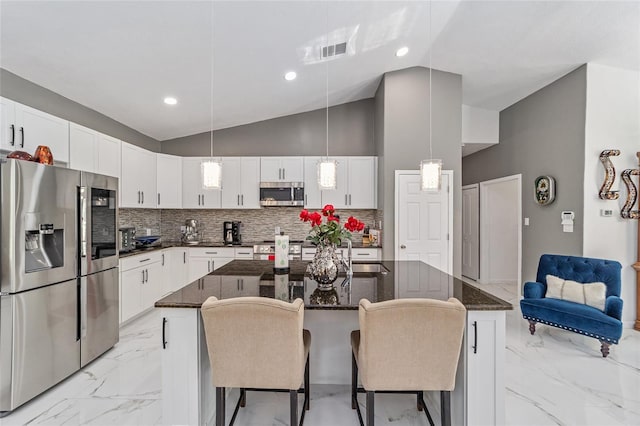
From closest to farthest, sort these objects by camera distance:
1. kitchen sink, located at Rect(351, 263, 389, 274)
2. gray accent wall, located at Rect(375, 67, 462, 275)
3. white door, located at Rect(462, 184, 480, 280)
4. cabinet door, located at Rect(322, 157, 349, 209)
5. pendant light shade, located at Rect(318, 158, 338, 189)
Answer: kitchen sink, located at Rect(351, 263, 389, 274) < pendant light shade, located at Rect(318, 158, 338, 189) < gray accent wall, located at Rect(375, 67, 462, 275) < cabinet door, located at Rect(322, 157, 349, 209) < white door, located at Rect(462, 184, 480, 280)

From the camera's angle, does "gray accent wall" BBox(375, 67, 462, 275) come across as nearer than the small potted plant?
No

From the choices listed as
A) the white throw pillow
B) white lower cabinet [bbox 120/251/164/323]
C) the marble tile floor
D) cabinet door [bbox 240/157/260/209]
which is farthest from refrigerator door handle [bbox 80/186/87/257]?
the white throw pillow

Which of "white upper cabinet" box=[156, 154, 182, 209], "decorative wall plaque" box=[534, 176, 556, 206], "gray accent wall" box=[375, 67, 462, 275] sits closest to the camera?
"decorative wall plaque" box=[534, 176, 556, 206]

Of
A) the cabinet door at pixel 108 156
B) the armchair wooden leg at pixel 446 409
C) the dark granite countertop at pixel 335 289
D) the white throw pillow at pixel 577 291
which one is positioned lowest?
the armchair wooden leg at pixel 446 409

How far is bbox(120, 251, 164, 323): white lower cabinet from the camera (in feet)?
11.9

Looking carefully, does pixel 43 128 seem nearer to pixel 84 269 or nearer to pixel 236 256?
pixel 84 269

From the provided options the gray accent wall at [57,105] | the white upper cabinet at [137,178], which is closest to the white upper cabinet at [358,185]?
the white upper cabinet at [137,178]

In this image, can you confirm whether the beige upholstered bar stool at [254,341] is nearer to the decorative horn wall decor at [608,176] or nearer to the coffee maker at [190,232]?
the coffee maker at [190,232]

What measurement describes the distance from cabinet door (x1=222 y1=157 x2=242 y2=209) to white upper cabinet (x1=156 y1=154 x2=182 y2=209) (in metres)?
0.73

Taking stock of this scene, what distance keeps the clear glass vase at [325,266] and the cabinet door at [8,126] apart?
266 cm

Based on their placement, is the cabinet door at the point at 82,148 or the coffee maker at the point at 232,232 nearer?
the cabinet door at the point at 82,148

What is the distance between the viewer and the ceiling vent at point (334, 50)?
345 cm

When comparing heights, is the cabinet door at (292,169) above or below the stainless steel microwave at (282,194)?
above

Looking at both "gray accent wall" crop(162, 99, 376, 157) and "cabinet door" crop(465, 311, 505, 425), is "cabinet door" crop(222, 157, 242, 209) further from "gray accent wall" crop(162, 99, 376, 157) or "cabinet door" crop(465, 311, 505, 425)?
"cabinet door" crop(465, 311, 505, 425)
